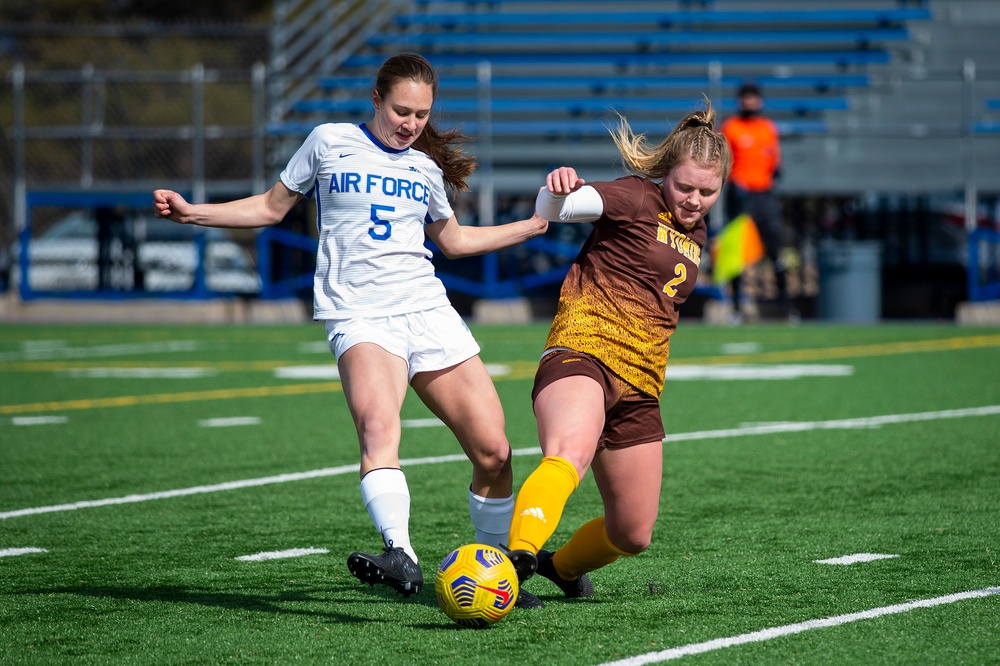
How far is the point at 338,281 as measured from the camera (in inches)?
201

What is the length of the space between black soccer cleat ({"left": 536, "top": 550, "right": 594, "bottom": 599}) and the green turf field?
53 millimetres

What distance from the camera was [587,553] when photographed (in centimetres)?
489

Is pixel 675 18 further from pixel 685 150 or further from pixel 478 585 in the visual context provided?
pixel 478 585

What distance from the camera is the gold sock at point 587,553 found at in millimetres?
4863

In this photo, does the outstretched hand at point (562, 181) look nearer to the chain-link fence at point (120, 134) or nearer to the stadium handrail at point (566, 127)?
the chain-link fence at point (120, 134)

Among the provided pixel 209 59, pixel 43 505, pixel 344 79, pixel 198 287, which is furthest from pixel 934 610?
pixel 209 59

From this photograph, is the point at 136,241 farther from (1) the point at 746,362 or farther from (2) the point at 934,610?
(2) the point at 934,610

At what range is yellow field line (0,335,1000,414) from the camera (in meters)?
11.3

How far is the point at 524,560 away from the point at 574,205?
1.22 m

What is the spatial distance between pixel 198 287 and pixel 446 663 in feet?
59.4

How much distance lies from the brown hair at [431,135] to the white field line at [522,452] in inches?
102

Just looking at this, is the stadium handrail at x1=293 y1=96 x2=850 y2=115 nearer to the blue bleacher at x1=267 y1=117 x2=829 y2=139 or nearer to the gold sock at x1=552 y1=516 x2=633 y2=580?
the blue bleacher at x1=267 y1=117 x2=829 y2=139

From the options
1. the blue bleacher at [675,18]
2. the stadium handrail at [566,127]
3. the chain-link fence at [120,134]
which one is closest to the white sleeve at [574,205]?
the chain-link fence at [120,134]

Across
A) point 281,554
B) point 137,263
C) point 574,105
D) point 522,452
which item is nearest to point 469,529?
point 281,554
